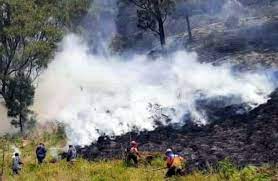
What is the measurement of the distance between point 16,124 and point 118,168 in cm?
1656

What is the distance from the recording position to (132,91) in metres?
38.8

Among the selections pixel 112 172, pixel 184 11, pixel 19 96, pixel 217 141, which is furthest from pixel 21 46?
pixel 184 11

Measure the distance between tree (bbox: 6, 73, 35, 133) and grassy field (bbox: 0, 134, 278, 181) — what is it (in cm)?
828

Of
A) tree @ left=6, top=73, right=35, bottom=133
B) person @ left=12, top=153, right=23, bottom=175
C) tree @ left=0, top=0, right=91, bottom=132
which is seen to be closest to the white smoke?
tree @ left=6, top=73, right=35, bottom=133

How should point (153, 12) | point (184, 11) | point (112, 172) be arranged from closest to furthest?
point (112, 172)
point (153, 12)
point (184, 11)

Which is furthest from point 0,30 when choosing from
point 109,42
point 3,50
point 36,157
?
point 109,42

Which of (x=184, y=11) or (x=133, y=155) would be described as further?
(x=184, y=11)

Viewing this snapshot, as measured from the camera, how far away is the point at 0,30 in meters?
37.2

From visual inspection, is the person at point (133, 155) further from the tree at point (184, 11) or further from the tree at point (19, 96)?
the tree at point (184, 11)

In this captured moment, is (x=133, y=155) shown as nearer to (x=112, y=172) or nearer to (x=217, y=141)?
(x=112, y=172)

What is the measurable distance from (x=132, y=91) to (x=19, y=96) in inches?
307

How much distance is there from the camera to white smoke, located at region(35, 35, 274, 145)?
33188 mm

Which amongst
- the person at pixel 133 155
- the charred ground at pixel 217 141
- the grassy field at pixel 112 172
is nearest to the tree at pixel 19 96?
the grassy field at pixel 112 172

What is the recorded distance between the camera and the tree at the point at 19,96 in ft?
124
